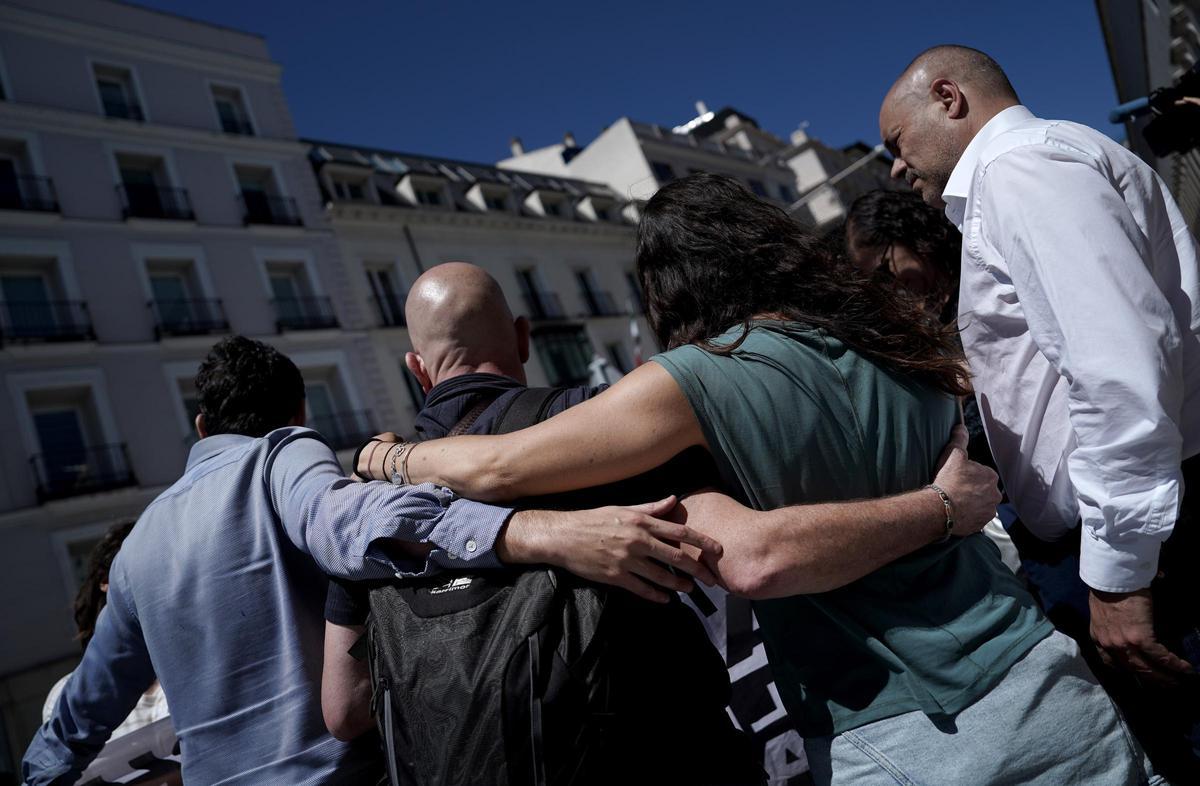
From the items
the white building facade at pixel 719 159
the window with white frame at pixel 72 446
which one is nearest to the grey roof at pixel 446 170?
the white building facade at pixel 719 159

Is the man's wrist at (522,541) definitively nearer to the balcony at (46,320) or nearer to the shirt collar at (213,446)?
the shirt collar at (213,446)

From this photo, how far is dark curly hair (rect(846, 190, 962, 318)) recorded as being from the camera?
114 inches

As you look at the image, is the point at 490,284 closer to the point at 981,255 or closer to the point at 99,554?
the point at 981,255

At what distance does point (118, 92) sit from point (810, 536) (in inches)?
900

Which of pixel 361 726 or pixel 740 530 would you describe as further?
pixel 361 726

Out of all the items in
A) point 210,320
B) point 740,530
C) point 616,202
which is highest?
point 616,202

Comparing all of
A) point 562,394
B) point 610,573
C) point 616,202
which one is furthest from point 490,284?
point 616,202

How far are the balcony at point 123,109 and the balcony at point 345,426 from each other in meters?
8.59

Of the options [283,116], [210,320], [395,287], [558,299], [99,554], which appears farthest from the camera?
[558,299]

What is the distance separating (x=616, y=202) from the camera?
31.4m

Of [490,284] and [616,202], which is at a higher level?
[616,202]

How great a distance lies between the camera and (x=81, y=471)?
15195mm

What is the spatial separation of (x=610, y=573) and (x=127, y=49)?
75.1 ft

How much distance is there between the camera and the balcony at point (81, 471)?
14.6m
